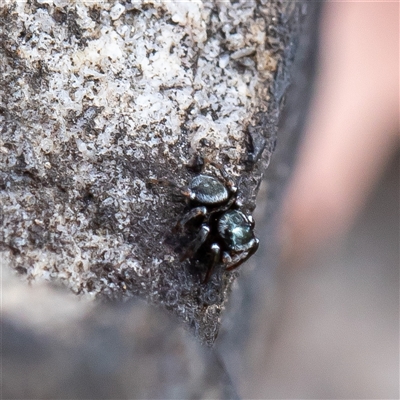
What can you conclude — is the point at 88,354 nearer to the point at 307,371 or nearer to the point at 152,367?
the point at 152,367

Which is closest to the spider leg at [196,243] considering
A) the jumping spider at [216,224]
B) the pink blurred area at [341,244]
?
the jumping spider at [216,224]

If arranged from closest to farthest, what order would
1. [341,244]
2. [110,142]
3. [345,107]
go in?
[110,142] < [345,107] < [341,244]

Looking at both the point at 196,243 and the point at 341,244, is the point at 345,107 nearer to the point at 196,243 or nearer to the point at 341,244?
the point at 341,244

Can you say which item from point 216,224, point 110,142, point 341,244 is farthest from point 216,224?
point 341,244

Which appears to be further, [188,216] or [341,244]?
[341,244]

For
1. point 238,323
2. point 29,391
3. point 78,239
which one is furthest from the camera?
point 238,323

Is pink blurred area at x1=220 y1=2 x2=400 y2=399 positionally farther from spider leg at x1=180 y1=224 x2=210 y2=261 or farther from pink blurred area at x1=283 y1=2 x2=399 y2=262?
spider leg at x1=180 y1=224 x2=210 y2=261

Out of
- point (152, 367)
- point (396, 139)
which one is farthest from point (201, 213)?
point (396, 139)

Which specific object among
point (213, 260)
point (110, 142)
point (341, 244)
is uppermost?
point (110, 142)

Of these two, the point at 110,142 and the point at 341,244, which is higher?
the point at 110,142
